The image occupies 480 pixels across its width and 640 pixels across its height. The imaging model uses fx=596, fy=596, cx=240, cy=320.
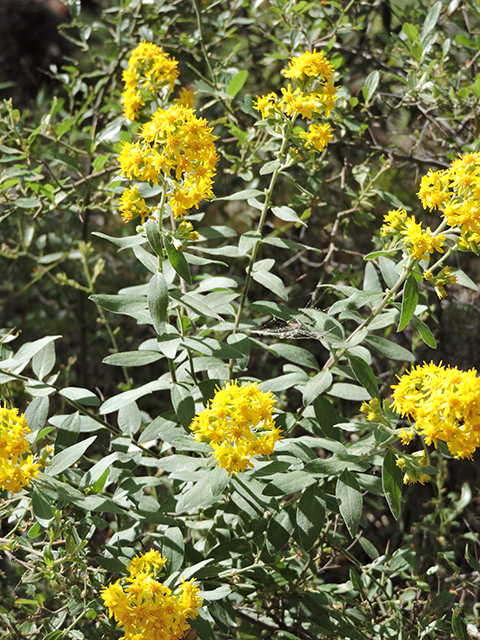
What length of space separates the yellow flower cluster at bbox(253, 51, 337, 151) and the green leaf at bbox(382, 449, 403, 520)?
1016 millimetres

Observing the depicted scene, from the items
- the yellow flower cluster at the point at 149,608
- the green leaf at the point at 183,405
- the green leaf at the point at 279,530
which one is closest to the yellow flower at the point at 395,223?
the green leaf at the point at 183,405

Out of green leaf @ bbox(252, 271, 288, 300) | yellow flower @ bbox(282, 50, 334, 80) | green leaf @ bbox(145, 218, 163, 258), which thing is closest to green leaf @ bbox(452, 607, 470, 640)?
green leaf @ bbox(252, 271, 288, 300)

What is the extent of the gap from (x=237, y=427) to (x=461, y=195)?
35.8 inches

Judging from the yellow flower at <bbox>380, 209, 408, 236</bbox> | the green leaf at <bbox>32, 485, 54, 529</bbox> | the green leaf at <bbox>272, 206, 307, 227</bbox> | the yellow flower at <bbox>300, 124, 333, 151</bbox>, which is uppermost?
the yellow flower at <bbox>300, 124, 333, 151</bbox>

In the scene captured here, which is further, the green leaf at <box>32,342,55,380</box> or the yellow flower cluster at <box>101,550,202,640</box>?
the green leaf at <box>32,342,55,380</box>

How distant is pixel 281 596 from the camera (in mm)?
2031

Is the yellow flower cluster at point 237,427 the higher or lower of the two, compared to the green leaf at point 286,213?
lower

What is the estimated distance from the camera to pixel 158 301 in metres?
1.62

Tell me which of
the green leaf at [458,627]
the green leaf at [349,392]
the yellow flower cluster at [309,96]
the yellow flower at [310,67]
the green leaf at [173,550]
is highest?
the yellow flower at [310,67]

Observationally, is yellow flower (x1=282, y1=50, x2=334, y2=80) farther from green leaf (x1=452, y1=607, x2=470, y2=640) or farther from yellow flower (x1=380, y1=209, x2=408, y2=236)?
green leaf (x1=452, y1=607, x2=470, y2=640)

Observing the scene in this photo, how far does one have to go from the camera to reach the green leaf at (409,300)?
1589mm

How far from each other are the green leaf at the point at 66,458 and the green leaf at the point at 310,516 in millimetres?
661

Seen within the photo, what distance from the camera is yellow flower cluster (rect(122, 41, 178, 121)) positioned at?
2287 millimetres

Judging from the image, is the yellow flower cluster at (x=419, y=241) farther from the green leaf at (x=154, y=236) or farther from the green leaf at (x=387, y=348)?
the green leaf at (x=154, y=236)
